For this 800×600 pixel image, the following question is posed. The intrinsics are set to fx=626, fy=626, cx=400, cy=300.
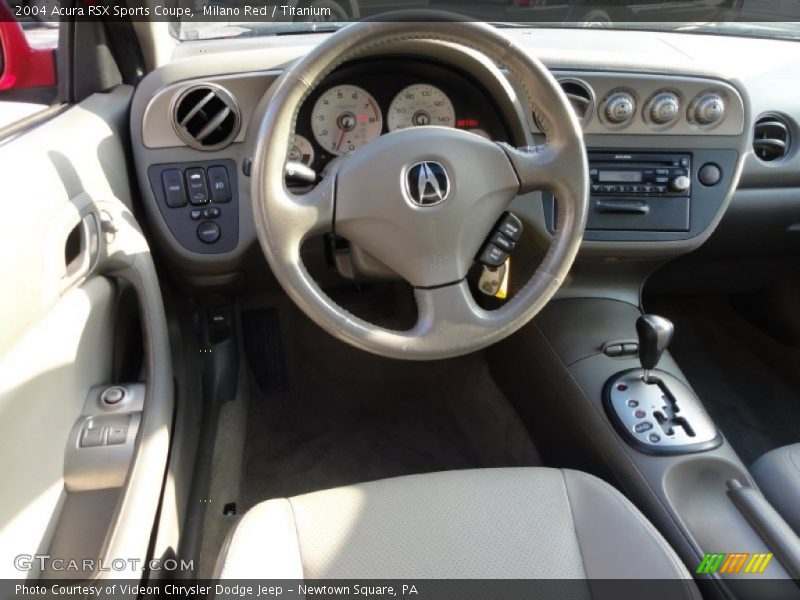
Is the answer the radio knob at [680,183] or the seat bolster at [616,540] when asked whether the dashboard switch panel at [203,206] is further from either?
the radio knob at [680,183]

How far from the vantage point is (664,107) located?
154 cm

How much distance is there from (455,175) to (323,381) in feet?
4.13

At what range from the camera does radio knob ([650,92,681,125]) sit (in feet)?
5.04

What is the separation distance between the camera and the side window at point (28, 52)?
1.45 meters

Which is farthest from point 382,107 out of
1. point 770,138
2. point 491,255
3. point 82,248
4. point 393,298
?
point 770,138

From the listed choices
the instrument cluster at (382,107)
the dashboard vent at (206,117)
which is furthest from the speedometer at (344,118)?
the dashboard vent at (206,117)

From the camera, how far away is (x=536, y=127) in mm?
1518

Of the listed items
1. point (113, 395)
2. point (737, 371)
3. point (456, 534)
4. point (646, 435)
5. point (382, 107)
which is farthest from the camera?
point (737, 371)

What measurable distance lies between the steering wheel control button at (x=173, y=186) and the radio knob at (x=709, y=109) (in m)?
1.26

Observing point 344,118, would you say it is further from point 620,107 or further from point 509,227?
point 620,107

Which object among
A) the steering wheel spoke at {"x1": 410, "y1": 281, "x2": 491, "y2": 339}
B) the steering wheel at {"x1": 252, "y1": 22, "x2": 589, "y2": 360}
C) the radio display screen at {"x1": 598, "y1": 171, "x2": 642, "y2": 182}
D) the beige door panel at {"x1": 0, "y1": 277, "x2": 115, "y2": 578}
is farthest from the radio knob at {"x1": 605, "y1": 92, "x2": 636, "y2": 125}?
the beige door panel at {"x1": 0, "y1": 277, "x2": 115, "y2": 578}

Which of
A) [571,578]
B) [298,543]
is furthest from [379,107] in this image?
[571,578]

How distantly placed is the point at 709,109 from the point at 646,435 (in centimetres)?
82

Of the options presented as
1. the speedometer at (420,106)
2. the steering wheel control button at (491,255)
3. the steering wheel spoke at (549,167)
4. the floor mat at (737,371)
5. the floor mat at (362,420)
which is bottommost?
the floor mat at (362,420)
